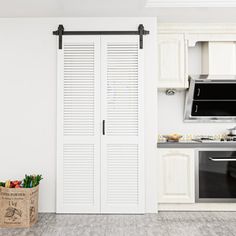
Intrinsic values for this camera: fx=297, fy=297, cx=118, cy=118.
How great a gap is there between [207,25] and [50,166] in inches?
105

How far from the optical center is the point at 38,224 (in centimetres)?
318

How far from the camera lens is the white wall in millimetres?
3566

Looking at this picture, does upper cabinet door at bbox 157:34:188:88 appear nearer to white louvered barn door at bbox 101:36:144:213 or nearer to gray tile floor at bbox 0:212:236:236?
white louvered barn door at bbox 101:36:144:213

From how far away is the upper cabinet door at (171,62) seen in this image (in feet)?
12.5

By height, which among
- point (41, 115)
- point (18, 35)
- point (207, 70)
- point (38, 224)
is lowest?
point (38, 224)

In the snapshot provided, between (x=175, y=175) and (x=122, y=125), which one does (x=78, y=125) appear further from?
(x=175, y=175)

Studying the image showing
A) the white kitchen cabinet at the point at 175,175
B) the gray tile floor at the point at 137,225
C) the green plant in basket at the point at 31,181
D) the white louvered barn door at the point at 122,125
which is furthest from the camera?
the white kitchen cabinet at the point at 175,175

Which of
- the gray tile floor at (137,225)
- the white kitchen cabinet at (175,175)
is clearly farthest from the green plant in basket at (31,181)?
the white kitchen cabinet at (175,175)

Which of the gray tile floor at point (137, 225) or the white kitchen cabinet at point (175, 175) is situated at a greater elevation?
the white kitchen cabinet at point (175, 175)

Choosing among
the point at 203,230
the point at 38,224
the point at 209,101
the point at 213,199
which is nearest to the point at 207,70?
the point at 209,101

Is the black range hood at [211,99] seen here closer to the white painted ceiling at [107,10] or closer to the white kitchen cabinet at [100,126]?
the white painted ceiling at [107,10]

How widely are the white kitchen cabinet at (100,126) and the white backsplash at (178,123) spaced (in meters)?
0.73

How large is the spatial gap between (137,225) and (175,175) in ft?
2.72

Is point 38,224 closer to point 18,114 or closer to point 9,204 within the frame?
point 9,204
